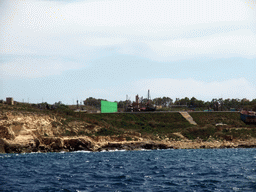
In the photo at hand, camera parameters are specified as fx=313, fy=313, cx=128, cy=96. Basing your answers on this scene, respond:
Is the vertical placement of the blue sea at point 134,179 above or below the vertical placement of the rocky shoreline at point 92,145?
above

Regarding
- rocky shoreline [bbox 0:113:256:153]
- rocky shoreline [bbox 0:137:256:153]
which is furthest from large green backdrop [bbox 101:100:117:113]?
rocky shoreline [bbox 0:137:256:153]

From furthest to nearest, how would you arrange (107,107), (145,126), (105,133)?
(107,107), (145,126), (105,133)

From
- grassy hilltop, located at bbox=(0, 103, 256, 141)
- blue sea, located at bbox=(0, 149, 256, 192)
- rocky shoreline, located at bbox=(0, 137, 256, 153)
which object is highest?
grassy hilltop, located at bbox=(0, 103, 256, 141)

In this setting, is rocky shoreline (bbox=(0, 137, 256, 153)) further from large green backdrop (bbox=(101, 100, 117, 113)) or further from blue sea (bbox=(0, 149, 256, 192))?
large green backdrop (bbox=(101, 100, 117, 113))

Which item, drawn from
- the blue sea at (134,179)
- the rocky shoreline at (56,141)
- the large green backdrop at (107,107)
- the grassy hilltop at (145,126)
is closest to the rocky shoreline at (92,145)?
the rocky shoreline at (56,141)

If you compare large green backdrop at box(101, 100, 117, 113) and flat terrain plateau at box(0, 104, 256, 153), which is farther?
large green backdrop at box(101, 100, 117, 113)

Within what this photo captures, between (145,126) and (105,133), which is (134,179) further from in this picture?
(145,126)

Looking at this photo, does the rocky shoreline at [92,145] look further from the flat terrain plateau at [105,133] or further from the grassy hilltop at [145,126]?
the grassy hilltop at [145,126]

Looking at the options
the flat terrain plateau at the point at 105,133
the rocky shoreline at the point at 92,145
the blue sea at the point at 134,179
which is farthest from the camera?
the flat terrain plateau at the point at 105,133

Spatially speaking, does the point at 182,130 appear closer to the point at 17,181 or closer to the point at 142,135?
the point at 142,135

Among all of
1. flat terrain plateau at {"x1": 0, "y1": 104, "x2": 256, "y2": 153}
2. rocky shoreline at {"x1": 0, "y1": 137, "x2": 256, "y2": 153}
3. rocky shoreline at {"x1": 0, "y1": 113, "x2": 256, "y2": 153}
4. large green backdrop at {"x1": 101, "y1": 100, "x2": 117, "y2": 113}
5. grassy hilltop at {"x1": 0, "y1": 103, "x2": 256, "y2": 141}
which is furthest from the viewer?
large green backdrop at {"x1": 101, "y1": 100, "x2": 117, "y2": 113}

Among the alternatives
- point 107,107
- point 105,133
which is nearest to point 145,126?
point 105,133

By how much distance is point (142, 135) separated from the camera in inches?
3036

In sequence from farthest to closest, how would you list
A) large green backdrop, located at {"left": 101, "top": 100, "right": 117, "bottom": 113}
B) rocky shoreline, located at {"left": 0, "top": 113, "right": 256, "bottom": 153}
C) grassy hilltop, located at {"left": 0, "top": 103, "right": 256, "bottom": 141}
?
large green backdrop, located at {"left": 101, "top": 100, "right": 117, "bottom": 113} → grassy hilltop, located at {"left": 0, "top": 103, "right": 256, "bottom": 141} → rocky shoreline, located at {"left": 0, "top": 113, "right": 256, "bottom": 153}
